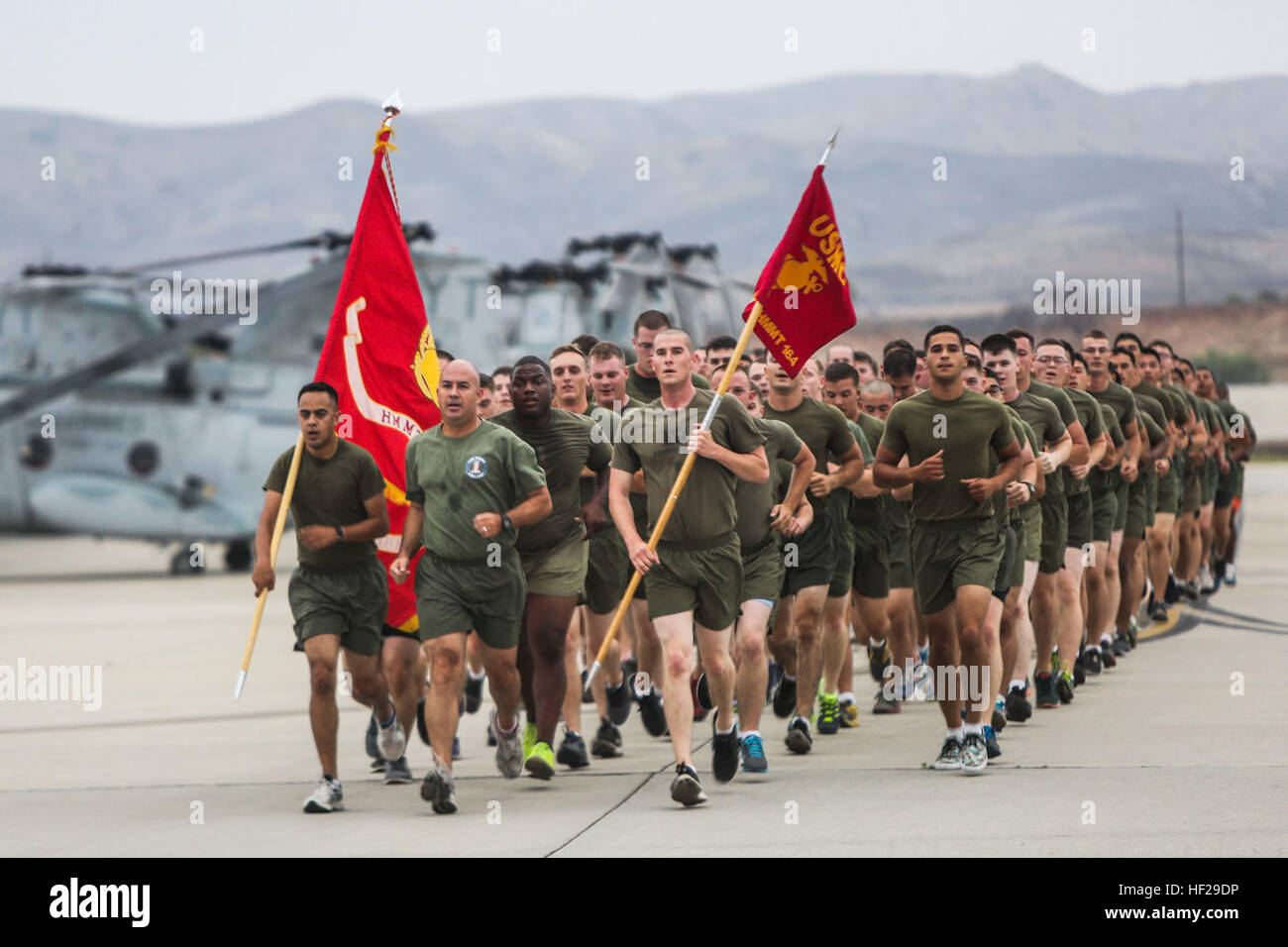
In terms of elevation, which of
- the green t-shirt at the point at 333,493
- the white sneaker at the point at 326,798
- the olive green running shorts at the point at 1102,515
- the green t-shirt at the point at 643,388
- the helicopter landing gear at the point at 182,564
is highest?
the green t-shirt at the point at 643,388

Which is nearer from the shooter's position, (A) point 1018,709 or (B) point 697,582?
(B) point 697,582

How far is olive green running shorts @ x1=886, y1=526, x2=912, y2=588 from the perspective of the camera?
35.8ft

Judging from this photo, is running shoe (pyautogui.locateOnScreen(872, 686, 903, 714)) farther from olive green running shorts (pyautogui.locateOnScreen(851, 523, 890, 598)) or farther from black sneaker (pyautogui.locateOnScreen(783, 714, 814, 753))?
black sneaker (pyautogui.locateOnScreen(783, 714, 814, 753))

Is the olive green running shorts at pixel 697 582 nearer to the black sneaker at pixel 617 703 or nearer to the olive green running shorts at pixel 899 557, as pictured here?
the black sneaker at pixel 617 703

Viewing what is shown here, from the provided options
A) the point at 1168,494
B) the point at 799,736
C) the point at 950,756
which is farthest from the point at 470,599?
the point at 1168,494

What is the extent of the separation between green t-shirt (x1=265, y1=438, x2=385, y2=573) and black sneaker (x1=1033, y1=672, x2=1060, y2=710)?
14.0ft

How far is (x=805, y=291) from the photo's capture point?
9047mm

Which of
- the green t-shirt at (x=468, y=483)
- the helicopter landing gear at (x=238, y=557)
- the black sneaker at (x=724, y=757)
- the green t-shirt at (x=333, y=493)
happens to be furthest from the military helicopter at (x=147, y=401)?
the black sneaker at (x=724, y=757)

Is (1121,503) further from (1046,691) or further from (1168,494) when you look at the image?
(1168,494)

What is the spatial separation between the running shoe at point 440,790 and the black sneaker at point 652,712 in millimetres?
2485

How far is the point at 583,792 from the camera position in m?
8.28

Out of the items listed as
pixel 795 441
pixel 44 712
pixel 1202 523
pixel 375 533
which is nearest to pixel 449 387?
pixel 375 533

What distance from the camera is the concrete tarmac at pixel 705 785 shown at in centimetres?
682

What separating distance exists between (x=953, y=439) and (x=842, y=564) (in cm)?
193
